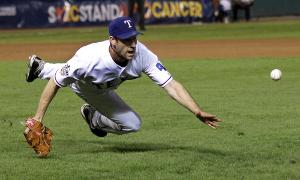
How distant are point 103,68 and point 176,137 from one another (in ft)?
5.73

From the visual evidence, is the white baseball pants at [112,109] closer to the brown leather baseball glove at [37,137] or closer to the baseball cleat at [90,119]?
the baseball cleat at [90,119]

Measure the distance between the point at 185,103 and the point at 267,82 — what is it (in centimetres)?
719

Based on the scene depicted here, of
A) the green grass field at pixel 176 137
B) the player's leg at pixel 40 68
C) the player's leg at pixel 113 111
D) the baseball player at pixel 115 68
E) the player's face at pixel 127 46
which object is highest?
the player's face at pixel 127 46

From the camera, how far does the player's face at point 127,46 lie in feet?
22.3

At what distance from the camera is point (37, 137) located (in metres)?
6.96

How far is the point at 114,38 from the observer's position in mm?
6867

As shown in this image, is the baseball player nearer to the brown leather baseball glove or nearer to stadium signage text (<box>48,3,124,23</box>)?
the brown leather baseball glove

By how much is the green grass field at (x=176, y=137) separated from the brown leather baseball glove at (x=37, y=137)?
10 cm

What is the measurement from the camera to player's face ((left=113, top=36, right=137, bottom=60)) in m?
6.81

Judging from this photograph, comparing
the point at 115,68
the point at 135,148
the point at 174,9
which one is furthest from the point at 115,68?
the point at 174,9

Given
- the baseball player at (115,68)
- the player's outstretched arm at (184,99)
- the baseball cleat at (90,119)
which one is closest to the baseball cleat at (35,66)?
the baseball cleat at (90,119)

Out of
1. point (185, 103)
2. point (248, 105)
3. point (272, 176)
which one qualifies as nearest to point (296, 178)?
point (272, 176)

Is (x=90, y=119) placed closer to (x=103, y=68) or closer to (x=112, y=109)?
(x=112, y=109)

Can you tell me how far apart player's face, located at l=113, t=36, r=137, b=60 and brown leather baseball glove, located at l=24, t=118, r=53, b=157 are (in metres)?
1.01
